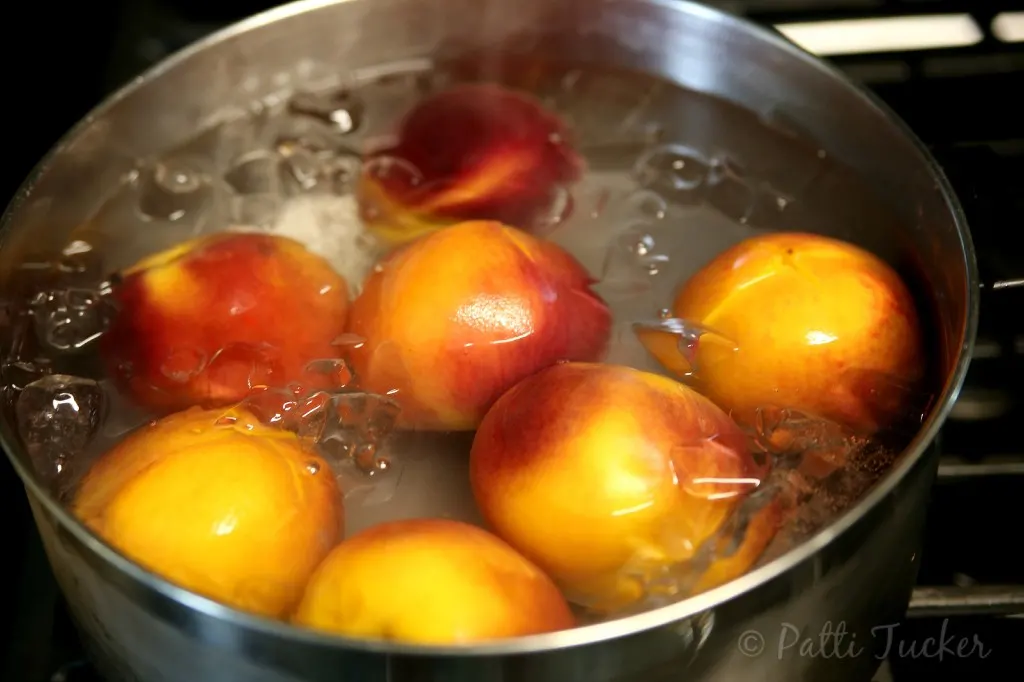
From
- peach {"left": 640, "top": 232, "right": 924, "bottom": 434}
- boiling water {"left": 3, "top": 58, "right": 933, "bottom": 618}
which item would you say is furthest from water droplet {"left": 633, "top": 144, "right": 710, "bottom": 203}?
peach {"left": 640, "top": 232, "right": 924, "bottom": 434}

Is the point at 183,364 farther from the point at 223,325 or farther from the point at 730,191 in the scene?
the point at 730,191

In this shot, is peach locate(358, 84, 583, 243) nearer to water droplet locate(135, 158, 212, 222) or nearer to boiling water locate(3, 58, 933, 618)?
boiling water locate(3, 58, 933, 618)

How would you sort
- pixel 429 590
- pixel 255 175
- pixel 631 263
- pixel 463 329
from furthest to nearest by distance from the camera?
pixel 255 175 → pixel 631 263 → pixel 463 329 → pixel 429 590

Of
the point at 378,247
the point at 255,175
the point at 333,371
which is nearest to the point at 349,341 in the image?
the point at 333,371

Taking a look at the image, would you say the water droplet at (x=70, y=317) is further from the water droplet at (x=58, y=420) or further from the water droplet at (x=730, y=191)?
the water droplet at (x=730, y=191)

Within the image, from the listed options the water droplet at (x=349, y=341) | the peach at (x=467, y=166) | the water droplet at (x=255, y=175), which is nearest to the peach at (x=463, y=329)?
the water droplet at (x=349, y=341)

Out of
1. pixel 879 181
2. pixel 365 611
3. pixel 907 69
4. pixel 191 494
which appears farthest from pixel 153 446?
pixel 907 69
